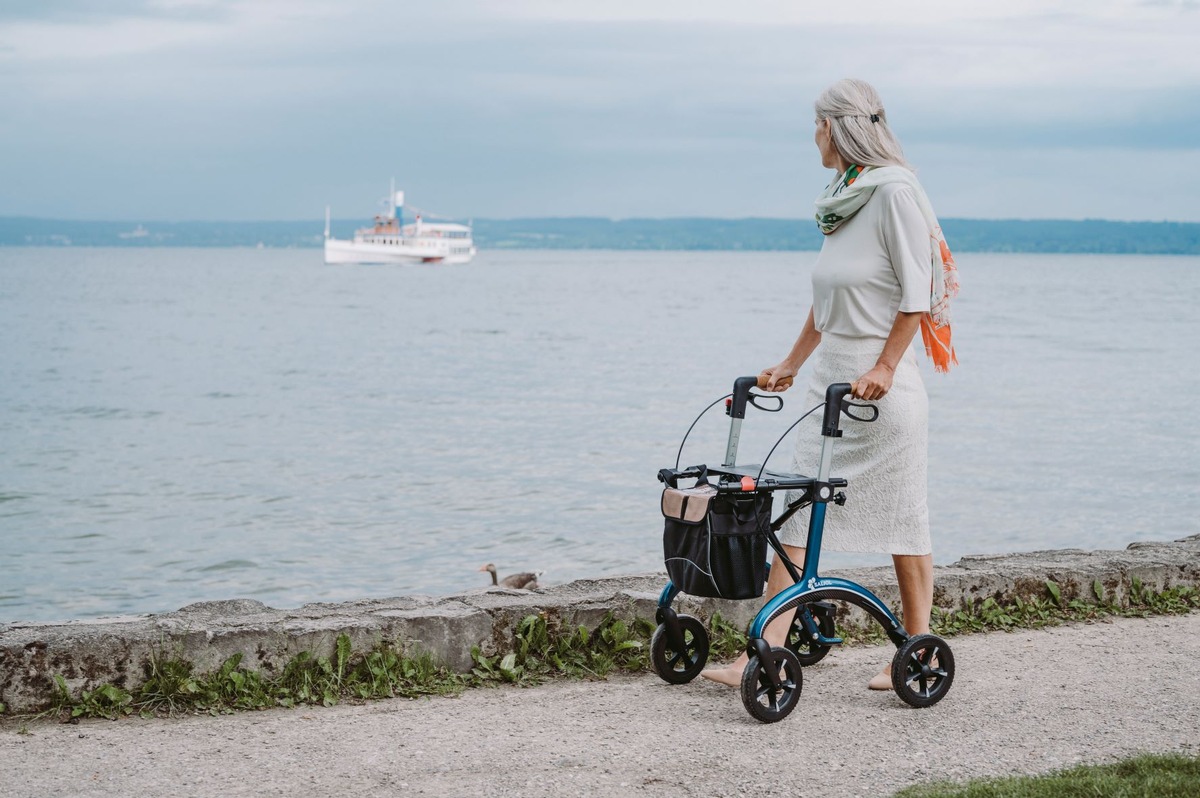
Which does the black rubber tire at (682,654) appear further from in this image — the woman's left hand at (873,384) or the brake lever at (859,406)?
the woman's left hand at (873,384)

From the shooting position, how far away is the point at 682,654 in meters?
4.88

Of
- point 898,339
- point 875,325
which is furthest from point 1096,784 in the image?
point 875,325

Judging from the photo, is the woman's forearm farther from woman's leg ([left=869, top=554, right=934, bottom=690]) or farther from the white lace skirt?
woman's leg ([left=869, top=554, right=934, bottom=690])

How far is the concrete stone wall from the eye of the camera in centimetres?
458

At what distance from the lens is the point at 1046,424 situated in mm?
23734

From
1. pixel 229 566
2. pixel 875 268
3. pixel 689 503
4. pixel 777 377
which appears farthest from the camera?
pixel 229 566

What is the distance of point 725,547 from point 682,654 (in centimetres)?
77

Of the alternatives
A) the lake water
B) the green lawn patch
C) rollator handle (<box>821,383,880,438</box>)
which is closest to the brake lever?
rollator handle (<box>821,383,880,438</box>)

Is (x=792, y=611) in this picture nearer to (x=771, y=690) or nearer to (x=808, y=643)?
(x=771, y=690)

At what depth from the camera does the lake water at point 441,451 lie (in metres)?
12.7

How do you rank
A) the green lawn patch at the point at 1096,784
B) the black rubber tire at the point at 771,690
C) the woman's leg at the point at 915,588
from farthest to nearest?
1. the woman's leg at the point at 915,588
2. the black rubber tire at the point at 771,690
3. the green lawn patch at the point at 1096,784

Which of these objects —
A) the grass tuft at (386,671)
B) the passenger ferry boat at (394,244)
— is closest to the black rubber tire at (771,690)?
the grass tuft at (386,671)

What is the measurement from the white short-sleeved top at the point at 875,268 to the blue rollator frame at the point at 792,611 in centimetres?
30

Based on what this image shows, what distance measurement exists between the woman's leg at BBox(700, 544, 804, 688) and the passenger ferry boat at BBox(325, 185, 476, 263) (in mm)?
135880
